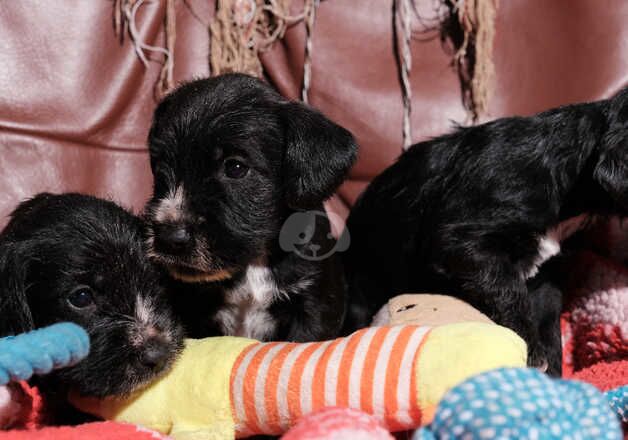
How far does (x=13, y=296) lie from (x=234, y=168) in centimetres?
67

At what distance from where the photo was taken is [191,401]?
171 centimetres

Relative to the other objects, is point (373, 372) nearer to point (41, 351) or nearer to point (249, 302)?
point (41, 351)

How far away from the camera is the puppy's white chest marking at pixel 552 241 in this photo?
2336 millimetres

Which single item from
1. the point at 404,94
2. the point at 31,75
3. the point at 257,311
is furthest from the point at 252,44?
the point at 257,311

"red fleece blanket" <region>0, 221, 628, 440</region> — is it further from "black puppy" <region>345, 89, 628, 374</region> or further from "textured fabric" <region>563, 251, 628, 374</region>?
"black puppy" <region>345, 89, 628, 374</region>

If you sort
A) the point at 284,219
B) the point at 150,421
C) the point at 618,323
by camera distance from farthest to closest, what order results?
the point at 618,323, the point at 284,219, the point at 150,421

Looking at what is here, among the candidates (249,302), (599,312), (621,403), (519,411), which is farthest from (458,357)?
(599,312)

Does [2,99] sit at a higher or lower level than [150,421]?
higher

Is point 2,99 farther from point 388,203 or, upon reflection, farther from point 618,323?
point 618,323

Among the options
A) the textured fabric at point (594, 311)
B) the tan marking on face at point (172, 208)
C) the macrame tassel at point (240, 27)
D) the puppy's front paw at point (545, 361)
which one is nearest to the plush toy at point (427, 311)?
the puppy's front paw at point (545, 361)

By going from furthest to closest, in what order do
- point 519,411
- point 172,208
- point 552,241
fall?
1. point 552,241
2. point 172,208
3. point 519,411

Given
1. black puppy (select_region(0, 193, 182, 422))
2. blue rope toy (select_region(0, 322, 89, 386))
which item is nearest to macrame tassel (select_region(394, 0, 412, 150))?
black puppy (select_region(0, 193, 182, 422))

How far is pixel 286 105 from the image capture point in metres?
2.21

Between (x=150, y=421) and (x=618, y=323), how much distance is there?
1536 mm
